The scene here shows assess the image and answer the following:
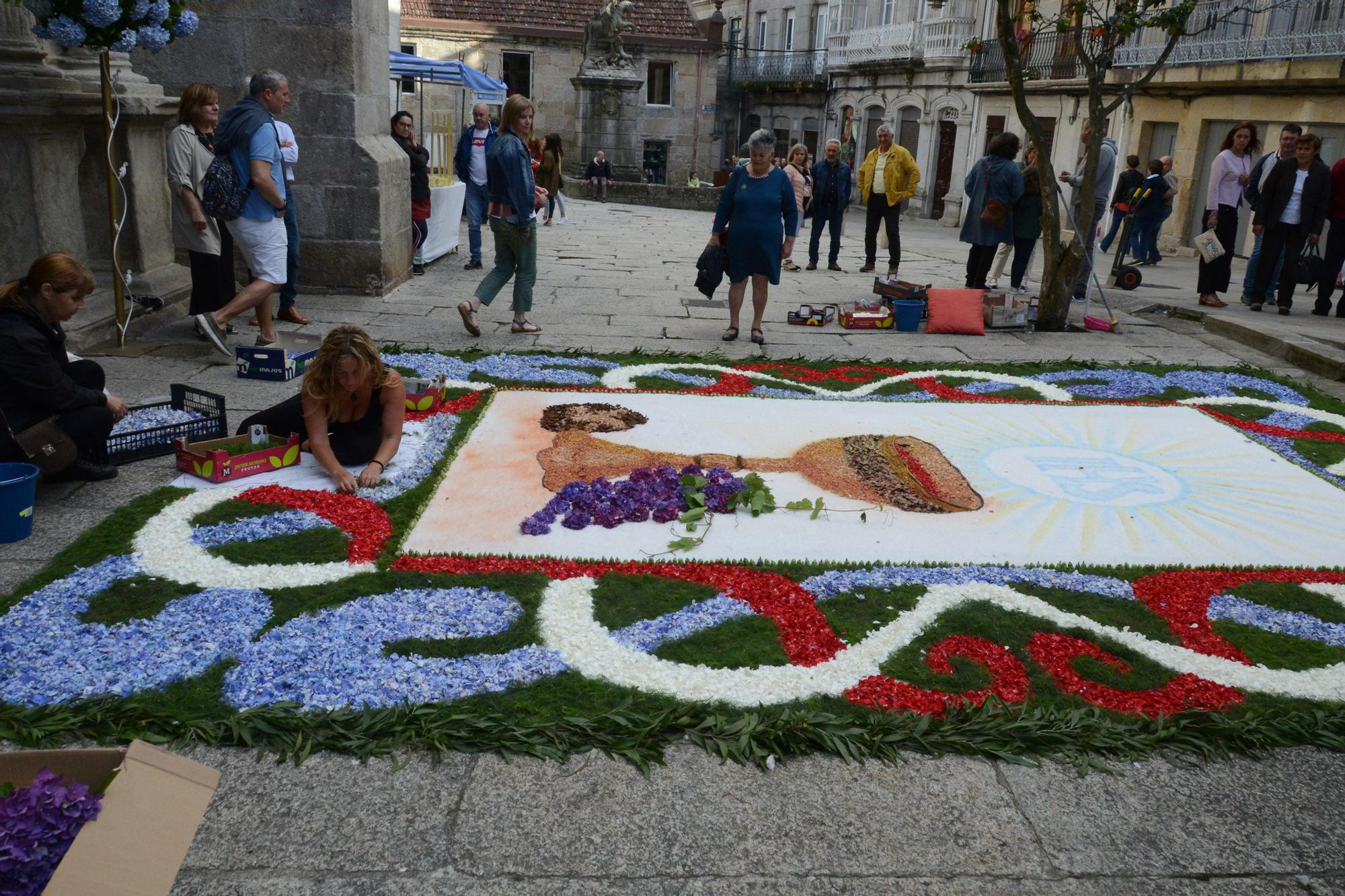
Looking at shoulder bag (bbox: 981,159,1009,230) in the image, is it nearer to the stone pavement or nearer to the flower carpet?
the flower carpet

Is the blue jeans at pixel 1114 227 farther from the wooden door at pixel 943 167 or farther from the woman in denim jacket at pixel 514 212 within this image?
the wooden door at pixel 943 167

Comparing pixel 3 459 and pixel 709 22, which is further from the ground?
pixel 709 22

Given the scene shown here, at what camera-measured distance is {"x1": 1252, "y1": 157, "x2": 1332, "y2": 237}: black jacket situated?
36.2 ft

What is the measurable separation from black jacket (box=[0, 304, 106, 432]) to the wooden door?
27939 mm

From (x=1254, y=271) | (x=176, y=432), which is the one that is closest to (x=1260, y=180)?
(x=1254, y=271)

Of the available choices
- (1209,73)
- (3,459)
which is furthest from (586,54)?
(3,459)

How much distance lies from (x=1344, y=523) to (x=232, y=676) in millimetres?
4897

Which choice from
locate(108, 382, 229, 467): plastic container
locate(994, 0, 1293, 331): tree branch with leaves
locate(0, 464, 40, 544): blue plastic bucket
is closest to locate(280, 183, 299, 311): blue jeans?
locate(108, 382, 229, 467): plastic container

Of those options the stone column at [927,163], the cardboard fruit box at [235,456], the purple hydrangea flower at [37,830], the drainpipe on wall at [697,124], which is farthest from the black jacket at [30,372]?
the drainpipe on wall at [697,124]

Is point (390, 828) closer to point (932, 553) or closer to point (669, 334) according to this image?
point (932, 553)

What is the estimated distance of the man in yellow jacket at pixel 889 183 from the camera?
12.9 meters

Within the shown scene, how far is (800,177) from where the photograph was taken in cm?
1344

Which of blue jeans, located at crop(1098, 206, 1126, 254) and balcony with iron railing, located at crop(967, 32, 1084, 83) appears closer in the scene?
blue jeans, located at crop(1098, 206, 1126, 254)

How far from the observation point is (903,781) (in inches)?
124
